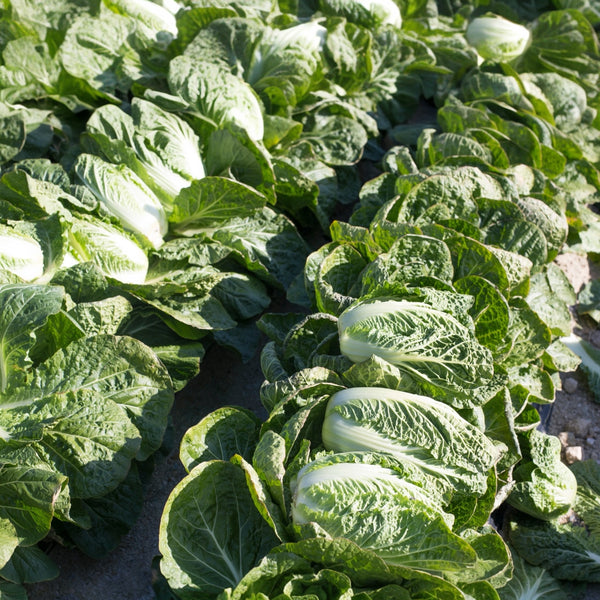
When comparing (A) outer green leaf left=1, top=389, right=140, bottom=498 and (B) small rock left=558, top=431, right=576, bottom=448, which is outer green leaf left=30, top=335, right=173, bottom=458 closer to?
(A) outer green leaf left=1, top=389, right=140, bottom=498

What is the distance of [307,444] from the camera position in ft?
8.50

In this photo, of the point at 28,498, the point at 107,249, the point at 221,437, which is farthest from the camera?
the point at 107,249

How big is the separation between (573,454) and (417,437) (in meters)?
1.71

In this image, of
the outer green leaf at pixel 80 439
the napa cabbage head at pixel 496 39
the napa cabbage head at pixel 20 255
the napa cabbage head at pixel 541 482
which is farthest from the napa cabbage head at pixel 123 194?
the napa cabbage head at pixel 496 39

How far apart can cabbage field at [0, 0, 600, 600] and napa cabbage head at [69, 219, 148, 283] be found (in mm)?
19

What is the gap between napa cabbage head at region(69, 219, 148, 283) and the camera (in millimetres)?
3396

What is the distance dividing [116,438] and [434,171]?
97.9 inches

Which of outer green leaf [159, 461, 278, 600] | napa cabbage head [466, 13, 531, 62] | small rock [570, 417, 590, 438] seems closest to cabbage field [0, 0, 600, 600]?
outer green leaf [159, 461, 278, 600]

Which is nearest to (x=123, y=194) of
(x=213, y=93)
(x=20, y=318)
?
(x=213, y=93)

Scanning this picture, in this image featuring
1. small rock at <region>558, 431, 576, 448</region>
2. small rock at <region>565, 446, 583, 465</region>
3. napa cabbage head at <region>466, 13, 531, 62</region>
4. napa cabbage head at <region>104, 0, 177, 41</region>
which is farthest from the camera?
napa cabbage head at <region>466, 13, 531, 62</region>

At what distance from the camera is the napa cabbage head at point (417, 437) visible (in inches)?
101

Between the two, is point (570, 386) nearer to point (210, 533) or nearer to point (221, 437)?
point (221, 437)

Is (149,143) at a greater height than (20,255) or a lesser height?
greater

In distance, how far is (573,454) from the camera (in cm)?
381
